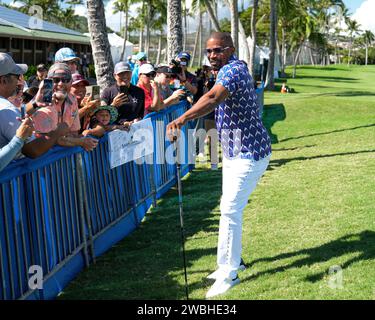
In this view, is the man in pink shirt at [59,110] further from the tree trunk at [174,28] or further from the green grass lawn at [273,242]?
the tree trunk at [174,28]

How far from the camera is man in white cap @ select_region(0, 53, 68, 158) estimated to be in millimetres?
4336

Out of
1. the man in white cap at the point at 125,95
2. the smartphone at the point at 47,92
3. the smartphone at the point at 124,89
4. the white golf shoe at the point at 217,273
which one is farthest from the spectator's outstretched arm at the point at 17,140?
the smartphone at the point at 124,89

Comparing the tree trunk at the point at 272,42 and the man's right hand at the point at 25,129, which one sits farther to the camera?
the tree trunk at the point at 272,42

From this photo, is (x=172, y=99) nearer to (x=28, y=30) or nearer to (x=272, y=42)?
(x=28, y=30)

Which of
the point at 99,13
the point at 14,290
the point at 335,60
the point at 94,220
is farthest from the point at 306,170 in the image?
the point at 335,60

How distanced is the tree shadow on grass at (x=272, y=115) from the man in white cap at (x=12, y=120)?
38.7 ft

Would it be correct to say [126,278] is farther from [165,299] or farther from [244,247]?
[244,247]

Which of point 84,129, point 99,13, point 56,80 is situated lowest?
point 84,129

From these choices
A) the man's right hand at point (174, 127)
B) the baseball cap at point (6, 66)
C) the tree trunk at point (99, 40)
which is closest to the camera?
the baseball cap at point (6, 66)

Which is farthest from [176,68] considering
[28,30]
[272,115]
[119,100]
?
[28,30]

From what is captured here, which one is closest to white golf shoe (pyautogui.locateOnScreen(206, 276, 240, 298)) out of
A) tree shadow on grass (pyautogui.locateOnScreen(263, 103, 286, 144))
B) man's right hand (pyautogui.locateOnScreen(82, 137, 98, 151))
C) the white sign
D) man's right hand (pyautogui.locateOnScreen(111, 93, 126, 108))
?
man's right hand (pyautogui.locateOnScreen(82, 137, 98, 151))

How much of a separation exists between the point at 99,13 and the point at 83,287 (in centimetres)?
584

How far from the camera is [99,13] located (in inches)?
399

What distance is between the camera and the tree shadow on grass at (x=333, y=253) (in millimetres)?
5566
